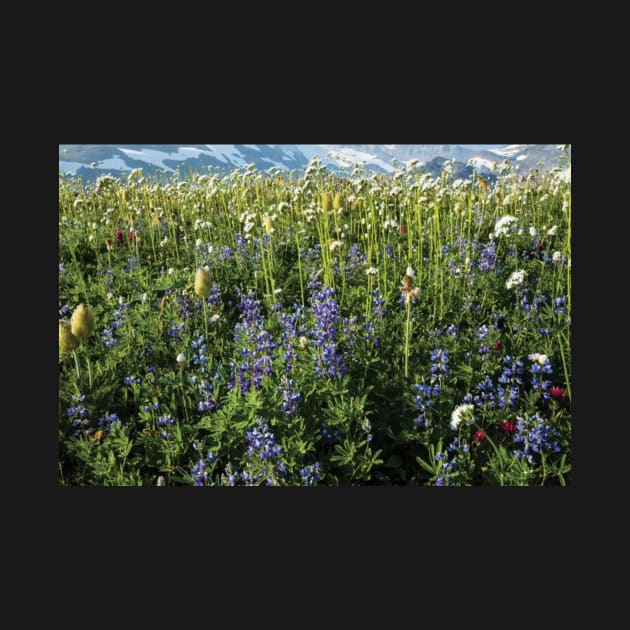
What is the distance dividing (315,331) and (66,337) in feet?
3.45

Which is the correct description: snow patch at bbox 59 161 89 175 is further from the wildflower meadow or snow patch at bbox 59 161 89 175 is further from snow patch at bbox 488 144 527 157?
snow patch at bbox 488 144 527 157

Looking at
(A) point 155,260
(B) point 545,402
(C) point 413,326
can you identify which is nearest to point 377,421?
(C) point 413,326

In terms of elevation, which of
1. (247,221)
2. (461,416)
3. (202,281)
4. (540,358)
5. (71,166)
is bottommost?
(461,416)

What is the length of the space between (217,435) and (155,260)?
1567 mm

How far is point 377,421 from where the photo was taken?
7.36 feet

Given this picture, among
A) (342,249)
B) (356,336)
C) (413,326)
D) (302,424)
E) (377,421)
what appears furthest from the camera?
(342,249)

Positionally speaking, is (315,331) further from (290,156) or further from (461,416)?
(290,156)

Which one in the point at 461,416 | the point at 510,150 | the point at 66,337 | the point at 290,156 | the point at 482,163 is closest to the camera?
the point at 461,416

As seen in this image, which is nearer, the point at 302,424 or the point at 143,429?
the point at 302,424

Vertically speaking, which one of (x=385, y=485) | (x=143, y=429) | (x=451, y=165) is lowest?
(x=385, y=485)

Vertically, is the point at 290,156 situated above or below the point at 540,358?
above

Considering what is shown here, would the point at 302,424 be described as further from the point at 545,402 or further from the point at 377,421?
the point at 545,402

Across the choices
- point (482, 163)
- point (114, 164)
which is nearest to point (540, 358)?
point (482, 163)

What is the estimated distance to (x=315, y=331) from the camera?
2332 millimetres
